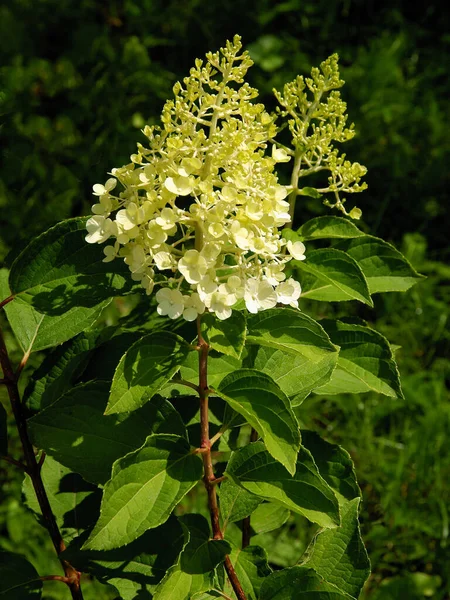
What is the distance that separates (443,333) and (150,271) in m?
2.33

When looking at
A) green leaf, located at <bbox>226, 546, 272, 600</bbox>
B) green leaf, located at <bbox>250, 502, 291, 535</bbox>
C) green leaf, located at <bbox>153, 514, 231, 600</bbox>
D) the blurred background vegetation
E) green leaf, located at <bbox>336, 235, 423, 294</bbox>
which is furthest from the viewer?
the blurred background vegetation

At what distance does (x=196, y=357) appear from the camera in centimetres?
135

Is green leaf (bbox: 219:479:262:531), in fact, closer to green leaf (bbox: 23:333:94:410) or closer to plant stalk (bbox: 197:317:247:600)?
plant stalk (bbox: 197:317:247:600)

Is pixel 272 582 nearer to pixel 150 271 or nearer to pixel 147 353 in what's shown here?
pixel 147 353

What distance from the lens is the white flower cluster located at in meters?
1.12

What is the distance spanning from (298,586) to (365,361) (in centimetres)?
45

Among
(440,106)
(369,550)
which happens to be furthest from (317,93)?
(440,106)

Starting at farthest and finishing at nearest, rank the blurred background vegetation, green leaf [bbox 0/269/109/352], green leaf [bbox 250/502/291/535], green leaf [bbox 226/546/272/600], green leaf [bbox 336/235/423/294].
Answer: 1. the blurred background vegetation
2. green leaf [bbox 250/502/291/535]
3. green leaf [bbox 336/235/423/294]
4. green leaf [bbox 226/546/272/600]
5. green leaf [bbox 0/269/109/352]

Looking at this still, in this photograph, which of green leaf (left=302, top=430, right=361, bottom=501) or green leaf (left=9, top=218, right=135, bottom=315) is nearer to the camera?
green leaf (left=9, top=218, right=135, bottom=315)

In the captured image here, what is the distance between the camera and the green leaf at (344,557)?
140cm

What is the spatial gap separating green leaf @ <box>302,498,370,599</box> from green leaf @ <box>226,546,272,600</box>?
87 mm

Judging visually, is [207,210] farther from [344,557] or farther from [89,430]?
[344,557]

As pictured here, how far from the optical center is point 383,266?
157cm

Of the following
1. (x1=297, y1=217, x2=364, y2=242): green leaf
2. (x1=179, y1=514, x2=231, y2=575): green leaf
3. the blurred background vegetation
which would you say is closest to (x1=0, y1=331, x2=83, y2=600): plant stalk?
(x1=179, y1=514, x2=231, y2=575): green leaf
